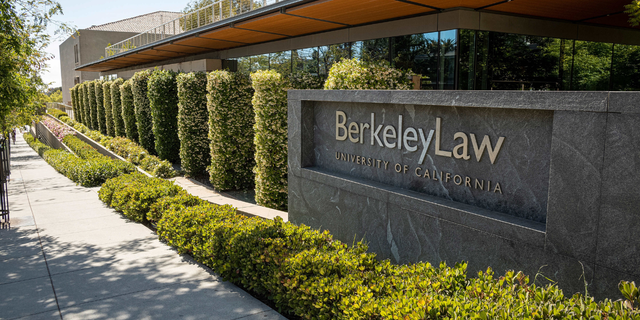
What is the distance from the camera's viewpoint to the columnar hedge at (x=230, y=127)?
1213cm

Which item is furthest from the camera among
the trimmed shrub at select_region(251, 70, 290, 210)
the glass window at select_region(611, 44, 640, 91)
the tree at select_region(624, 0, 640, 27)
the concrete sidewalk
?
the glass window at select_region(611, 44, 640, 91)

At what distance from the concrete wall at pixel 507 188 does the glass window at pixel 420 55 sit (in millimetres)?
4981

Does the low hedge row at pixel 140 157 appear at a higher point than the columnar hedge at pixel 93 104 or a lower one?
lower

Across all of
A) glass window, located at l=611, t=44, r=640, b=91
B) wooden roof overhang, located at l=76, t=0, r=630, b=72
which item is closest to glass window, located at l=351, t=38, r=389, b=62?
wooden roof overhang, located at l=76, t=0, r=630, b=72

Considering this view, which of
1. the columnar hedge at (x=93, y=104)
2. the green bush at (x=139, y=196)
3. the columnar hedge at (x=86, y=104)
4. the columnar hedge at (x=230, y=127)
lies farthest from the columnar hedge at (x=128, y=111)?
the green bush at (x=139, y=196)

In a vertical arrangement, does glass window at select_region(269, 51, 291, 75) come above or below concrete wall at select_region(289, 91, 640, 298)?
above

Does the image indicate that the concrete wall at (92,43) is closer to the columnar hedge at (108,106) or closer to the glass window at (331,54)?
the columnar hedge at (108,106)

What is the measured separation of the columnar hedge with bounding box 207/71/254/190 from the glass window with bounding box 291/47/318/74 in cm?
218

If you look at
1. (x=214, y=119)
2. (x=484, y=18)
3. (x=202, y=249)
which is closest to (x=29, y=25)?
(x=214, y=119)

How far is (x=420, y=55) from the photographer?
A: 34.3 feet

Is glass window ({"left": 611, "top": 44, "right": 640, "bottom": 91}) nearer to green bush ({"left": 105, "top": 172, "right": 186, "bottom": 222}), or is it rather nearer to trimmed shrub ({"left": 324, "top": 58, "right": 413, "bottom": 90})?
trimmed shrub ({"left": 324, "top": 58, "right": 413, "bottom": 90})

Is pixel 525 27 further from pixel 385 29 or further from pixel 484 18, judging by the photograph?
pixel 385 29

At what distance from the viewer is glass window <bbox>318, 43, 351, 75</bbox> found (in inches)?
490

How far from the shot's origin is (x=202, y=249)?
5.51 meters
